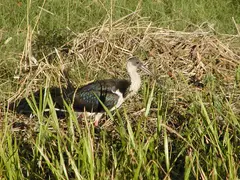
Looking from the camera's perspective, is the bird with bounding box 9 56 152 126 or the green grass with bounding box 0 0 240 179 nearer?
the green grass with bounding box 0 0 240 179

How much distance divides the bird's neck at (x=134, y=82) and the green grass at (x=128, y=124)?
0.60 ft

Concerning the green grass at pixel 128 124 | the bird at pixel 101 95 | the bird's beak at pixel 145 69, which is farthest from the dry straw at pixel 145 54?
the bird at pixel 101 95

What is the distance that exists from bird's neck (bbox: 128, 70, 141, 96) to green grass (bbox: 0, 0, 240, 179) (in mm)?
183

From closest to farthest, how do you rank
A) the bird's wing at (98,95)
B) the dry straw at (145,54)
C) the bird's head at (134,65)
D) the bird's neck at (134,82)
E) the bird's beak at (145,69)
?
the bird's wing at (98,95), the bird's neck at (134,82), the bird's head at (134,65), the bird's beak at (145,69), the dry straw at (145,54)

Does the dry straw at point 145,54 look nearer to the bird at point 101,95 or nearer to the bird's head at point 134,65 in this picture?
the bird's head at point 134,65

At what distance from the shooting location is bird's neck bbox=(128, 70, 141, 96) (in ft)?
23.8

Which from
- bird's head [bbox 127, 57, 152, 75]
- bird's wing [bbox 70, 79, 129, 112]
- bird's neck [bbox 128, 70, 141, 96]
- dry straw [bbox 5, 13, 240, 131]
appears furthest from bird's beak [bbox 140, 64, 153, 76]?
bird's wing [bbox 70, 79, 129, 112]

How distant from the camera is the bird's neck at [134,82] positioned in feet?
23.8

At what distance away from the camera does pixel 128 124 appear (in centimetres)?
515

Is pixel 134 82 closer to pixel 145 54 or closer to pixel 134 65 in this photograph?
pixel 134 65

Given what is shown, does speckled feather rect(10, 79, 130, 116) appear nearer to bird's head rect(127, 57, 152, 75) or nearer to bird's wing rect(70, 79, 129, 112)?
bird's wing rect(70, 79, 129, 112)

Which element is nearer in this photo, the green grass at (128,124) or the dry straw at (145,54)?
the green grass at (128,124)

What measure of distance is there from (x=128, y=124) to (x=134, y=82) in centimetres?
219

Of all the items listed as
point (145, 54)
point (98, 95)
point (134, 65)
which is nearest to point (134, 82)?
point (134, 65)
